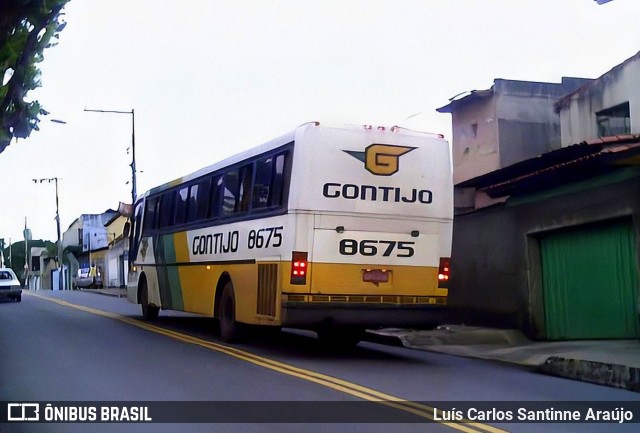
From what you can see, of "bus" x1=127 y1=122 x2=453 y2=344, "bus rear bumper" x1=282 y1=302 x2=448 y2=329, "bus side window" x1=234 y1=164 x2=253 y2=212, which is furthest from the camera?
"bus side window" x1=234 y1=164 x2=253 y2=212

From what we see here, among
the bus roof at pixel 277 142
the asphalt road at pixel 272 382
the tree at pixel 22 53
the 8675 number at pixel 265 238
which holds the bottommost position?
the asphalt road at pixel 272 382

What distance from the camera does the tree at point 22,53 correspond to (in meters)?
10.8

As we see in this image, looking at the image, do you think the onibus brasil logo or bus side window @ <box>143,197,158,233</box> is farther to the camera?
bus side window @ <box>143,197,158,233</box>

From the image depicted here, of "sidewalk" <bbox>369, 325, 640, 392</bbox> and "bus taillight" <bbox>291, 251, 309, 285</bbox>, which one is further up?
"bus taillight" <bbox>291, 251, 309, 285</bbox>

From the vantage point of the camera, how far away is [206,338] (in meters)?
14.7

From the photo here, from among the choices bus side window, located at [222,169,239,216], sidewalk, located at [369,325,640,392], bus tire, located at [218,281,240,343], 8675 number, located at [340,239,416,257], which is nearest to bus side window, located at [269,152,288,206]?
8675 number, located at [340,239,416,257]

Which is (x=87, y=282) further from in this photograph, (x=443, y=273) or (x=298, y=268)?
(x=443, y=273)

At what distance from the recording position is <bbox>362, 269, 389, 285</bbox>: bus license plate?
11.5m

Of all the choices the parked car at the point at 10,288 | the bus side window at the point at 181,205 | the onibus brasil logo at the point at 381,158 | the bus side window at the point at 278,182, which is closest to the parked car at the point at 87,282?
the parked car at the point at 10,288

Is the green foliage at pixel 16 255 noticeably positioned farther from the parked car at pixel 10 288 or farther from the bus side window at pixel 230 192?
the bus side window at pixel 230 192

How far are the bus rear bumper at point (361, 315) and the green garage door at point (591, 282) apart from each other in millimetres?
3759

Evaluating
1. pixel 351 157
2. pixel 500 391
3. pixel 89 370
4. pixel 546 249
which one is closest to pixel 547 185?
pixel 546 249

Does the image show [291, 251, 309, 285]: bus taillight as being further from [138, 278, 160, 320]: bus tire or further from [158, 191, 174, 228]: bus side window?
[138, 278, 160, 320]: bus tire

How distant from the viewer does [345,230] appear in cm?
1139
